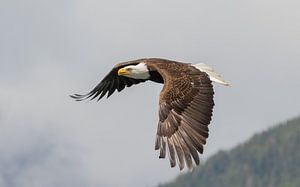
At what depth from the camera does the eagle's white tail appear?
Answer: 1780 cm

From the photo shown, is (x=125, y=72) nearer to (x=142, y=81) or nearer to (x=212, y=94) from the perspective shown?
(x=142, y=81)

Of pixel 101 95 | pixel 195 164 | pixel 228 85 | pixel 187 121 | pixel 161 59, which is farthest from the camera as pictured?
pixel 101 95

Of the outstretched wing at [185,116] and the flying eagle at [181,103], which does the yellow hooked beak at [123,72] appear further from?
the outstretched wing at [185,116]

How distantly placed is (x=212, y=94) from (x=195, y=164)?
7.46ft

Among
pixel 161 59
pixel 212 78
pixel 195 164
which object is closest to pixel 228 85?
pixel 212 78

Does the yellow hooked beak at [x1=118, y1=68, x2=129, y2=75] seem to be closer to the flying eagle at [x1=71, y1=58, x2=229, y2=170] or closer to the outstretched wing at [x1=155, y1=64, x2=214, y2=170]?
the flying eagle at [x1=71, y1=58, x2=229, y2=170]

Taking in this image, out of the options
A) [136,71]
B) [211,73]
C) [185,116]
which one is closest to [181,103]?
[185,116]

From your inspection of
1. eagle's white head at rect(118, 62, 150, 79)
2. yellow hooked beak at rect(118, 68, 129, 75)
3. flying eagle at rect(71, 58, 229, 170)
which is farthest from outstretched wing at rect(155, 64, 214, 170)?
yellow hooked beak at rect(118, 68, 129, 75)

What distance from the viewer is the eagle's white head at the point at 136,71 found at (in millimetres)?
18984

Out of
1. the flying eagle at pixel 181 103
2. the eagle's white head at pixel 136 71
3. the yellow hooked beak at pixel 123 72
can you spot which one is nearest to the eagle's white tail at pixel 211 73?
the flying eagle at pixel 181 103

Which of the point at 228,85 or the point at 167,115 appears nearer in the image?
the point at 167,115

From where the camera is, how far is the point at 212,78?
17844mm

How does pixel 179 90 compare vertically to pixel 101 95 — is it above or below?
above

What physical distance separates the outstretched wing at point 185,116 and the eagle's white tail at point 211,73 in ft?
1.31
